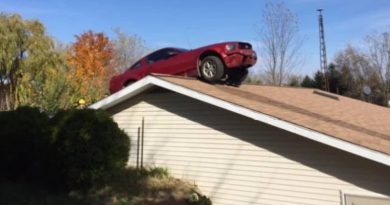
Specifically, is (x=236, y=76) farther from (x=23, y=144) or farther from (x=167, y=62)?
(x=23, y=144)

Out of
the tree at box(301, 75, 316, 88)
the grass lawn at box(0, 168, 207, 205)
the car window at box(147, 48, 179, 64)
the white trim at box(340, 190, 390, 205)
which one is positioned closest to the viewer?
the white trim at box(340, 190, 390, 205)

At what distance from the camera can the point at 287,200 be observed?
34.4 feet

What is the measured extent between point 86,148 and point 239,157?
348 centimetres

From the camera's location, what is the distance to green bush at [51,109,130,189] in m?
11.2

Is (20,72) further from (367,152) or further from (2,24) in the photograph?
(367,152)

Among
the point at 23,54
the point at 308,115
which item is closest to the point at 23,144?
the point at 308,115

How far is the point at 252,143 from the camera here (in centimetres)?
1126

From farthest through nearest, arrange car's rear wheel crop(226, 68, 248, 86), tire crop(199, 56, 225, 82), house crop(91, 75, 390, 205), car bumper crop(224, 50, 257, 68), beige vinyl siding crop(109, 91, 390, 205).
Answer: car's rear wheel crop(226, 68, 248, 86) < tire crop(199, 56, 225, 82) < car bumper crop(224, 50, 257, 68) < beige vinyl siding crop(109, 91, 390, 205) < house crop(91, 75, 390, 205)

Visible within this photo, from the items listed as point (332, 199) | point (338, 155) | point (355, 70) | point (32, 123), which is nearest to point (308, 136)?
point (338, 155)

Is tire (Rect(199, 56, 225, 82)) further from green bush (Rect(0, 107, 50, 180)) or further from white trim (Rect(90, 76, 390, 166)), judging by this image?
green bush (Rect(0, 107, 50, 180))

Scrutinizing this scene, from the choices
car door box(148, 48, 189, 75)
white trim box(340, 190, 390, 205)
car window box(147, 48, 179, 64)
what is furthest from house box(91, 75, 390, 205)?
car window box(147, 48, 179, 64)

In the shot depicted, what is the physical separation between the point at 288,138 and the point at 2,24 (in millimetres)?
28509

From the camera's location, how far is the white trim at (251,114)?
8.38 meters

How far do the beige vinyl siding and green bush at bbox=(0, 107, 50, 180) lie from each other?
8.20 ft
